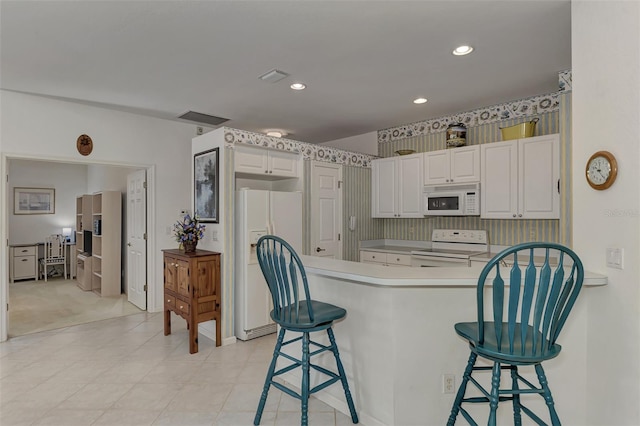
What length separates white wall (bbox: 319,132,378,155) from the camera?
5375 mm

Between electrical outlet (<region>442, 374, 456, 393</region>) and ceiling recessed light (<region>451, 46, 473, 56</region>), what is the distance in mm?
2277

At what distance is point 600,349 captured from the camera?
1796 millimetres

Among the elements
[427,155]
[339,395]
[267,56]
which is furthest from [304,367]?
[427,155]

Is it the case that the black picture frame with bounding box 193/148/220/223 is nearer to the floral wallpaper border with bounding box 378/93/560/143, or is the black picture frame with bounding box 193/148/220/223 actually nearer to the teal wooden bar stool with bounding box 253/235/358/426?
the teal wooden bar stool with bounding box 253/235/358/426

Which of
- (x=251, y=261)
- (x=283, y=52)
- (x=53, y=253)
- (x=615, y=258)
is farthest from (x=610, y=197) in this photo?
(x=53, y=253)

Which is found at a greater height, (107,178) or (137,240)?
(107,178)

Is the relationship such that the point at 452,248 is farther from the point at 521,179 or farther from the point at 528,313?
the point at 528,313

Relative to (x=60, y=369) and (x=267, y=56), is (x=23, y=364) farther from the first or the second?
(x=267, y=56)

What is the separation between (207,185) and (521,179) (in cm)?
329

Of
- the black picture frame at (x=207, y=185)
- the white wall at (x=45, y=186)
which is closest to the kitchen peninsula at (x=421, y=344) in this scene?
the black picture frame at (x=207, y=185)

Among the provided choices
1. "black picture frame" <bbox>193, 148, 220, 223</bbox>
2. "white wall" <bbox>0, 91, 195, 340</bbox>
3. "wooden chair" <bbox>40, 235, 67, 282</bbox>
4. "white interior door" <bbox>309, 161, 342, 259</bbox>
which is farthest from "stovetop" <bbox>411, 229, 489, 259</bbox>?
"wooden chair" <bbox>40, 235, 67, 282</bbox>

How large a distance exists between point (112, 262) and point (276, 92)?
4154 millimetres

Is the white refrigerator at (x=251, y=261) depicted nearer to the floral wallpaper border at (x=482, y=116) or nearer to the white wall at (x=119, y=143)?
the white wall at (x=119, y=143)

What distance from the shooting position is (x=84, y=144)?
402 centimetres
